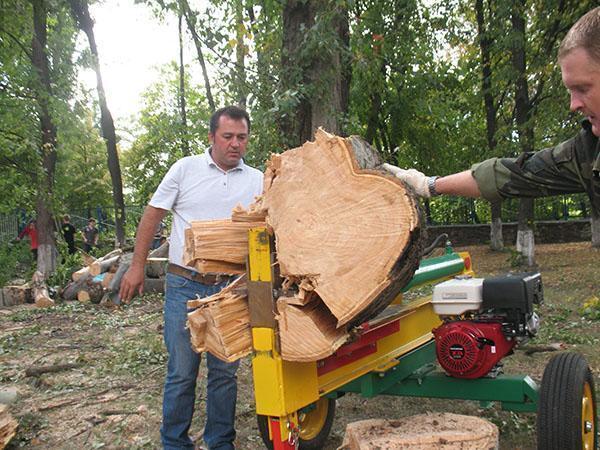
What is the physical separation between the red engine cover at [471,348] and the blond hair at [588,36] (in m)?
1.84

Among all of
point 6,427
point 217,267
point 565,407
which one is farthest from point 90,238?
point 565,407

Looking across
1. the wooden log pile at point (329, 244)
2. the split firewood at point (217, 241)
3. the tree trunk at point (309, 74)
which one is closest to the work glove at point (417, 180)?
the wooden log pile at point (329, 244)

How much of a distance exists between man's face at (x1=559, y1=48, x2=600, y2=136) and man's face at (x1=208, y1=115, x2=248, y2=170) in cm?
206

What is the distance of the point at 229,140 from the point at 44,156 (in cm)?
1208

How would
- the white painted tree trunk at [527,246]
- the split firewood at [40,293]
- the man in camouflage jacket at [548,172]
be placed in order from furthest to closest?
1. the white painted tree trunk at [527,246]
2. the split firewood at [40,293]
3. the man in camouflage jacket at [548,172]

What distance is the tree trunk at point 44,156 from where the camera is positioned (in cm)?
1327

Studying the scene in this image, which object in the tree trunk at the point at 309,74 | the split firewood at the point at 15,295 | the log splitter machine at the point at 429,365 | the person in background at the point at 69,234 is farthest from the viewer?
the person in background at the point at 69,234

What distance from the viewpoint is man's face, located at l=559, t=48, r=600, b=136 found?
1852 mm

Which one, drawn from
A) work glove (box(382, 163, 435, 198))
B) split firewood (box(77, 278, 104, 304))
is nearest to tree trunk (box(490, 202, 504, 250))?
split firewood (box(77, 278, 104, 304))

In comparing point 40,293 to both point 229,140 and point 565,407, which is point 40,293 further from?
point 565,407

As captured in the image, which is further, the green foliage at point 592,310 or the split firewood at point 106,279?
the split firewood at point 106,279

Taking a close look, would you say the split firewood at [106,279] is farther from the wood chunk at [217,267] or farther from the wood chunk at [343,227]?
the wood chunk at [343,227]

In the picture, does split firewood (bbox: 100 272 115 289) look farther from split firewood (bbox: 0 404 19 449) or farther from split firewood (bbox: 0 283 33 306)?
split firewood (bbox: 0 404 19 449)

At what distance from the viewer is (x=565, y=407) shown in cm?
289
